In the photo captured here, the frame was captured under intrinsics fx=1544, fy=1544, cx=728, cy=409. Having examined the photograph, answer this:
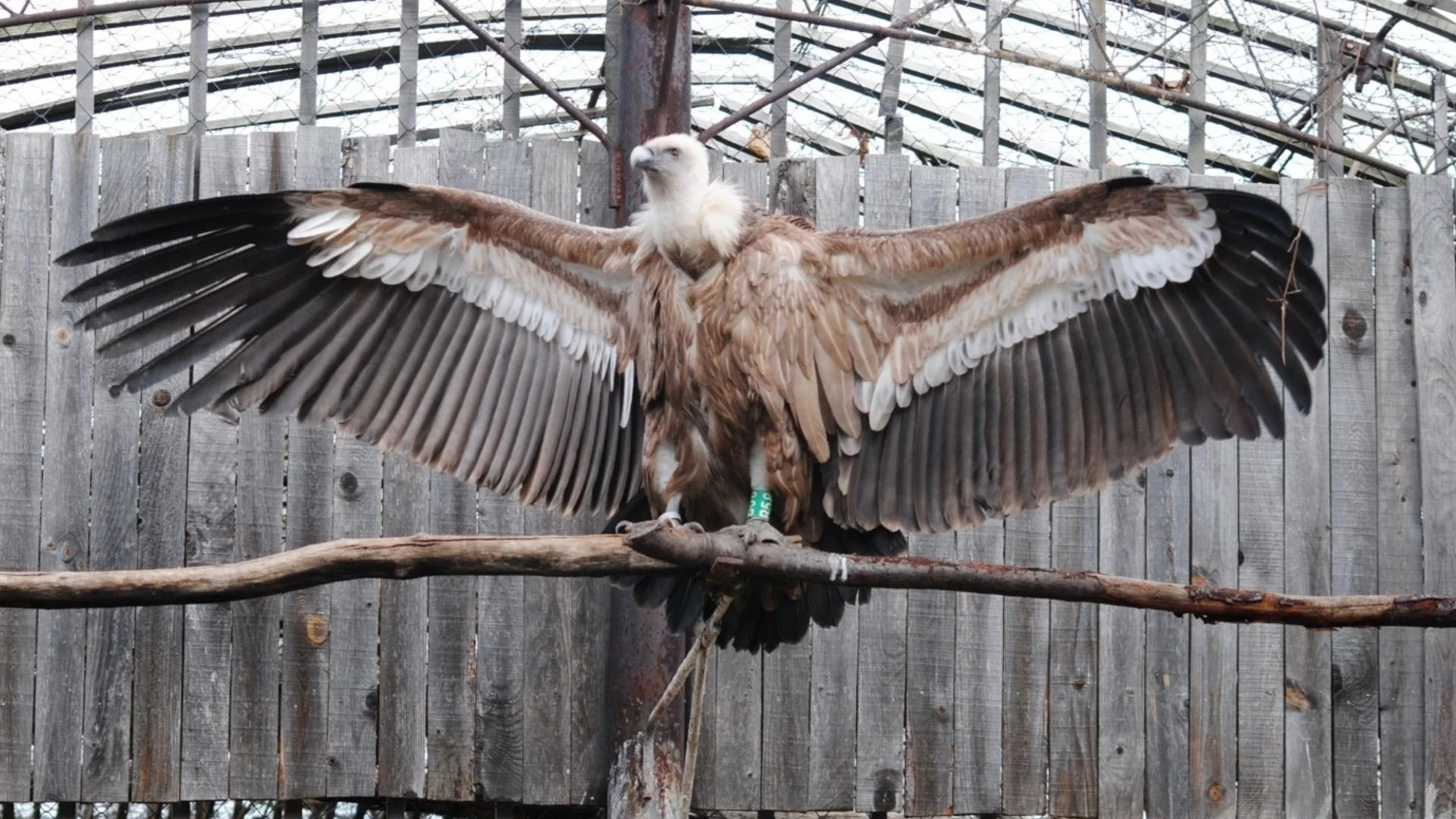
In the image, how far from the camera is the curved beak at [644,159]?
143 inches

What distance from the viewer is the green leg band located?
3.71 meters

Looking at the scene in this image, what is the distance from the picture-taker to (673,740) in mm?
3943

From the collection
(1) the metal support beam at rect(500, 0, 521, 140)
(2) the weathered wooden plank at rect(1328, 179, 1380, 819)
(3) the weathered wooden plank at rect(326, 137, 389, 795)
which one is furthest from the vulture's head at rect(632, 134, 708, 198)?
(2) the weathered wooden plank at rect(1328, 179, 1380, 819)

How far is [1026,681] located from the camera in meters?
4.18

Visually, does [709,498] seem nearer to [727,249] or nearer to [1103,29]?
[727,249]

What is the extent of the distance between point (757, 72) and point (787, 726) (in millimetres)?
3201

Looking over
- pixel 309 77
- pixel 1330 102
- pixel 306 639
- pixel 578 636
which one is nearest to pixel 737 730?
pixel 578 636

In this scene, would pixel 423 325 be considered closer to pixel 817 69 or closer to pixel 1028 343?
pixel 817 69

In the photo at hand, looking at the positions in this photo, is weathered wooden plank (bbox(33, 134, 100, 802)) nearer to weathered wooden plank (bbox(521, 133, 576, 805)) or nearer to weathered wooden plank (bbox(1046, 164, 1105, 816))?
weathered wooden plank (bbox(521, 133, 576, 805))

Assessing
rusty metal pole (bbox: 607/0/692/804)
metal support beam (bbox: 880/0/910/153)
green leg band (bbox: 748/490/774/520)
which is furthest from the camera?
metal support beam (bbox: 880/0/910/153)

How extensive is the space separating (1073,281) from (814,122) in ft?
9.70

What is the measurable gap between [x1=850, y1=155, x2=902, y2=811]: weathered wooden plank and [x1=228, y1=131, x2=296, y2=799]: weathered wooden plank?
1314 millimetres

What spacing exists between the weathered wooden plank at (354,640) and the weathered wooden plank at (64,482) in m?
0.64

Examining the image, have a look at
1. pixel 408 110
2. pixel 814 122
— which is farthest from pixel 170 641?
pixel 814 122
